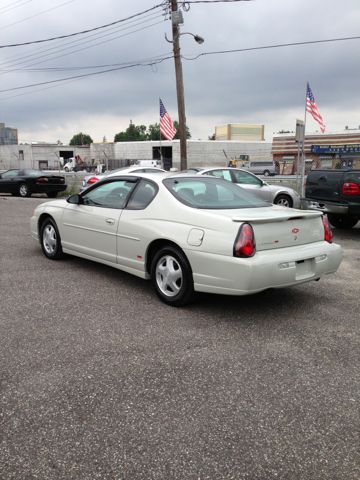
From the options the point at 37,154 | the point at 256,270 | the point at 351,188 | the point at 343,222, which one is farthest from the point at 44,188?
the point at 37,154

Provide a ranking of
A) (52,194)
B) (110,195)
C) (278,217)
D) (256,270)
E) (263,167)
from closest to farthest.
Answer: (256,270)
(278,217)
(110,195)
(52,194)
(263,167)

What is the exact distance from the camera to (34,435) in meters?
2.39

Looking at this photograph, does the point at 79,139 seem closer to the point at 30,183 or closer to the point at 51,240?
the point at 30,183

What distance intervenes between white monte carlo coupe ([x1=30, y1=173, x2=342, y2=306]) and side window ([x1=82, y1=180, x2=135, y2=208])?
0.6 inches

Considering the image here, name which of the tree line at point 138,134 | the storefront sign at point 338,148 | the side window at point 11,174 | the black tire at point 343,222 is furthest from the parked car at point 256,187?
the tree line at point 138,134

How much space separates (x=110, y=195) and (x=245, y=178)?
24.7 ft

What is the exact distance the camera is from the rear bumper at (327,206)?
8.88 meters

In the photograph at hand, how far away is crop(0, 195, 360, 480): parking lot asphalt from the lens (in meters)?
2.21

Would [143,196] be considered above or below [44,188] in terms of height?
above

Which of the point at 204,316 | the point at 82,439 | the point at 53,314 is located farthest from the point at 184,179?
the point at 82,439

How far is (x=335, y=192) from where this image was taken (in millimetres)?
9102

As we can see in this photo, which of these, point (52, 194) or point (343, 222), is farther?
point (52, 194)

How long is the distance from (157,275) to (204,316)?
749 millimetres

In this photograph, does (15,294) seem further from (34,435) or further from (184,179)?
(34,435)
